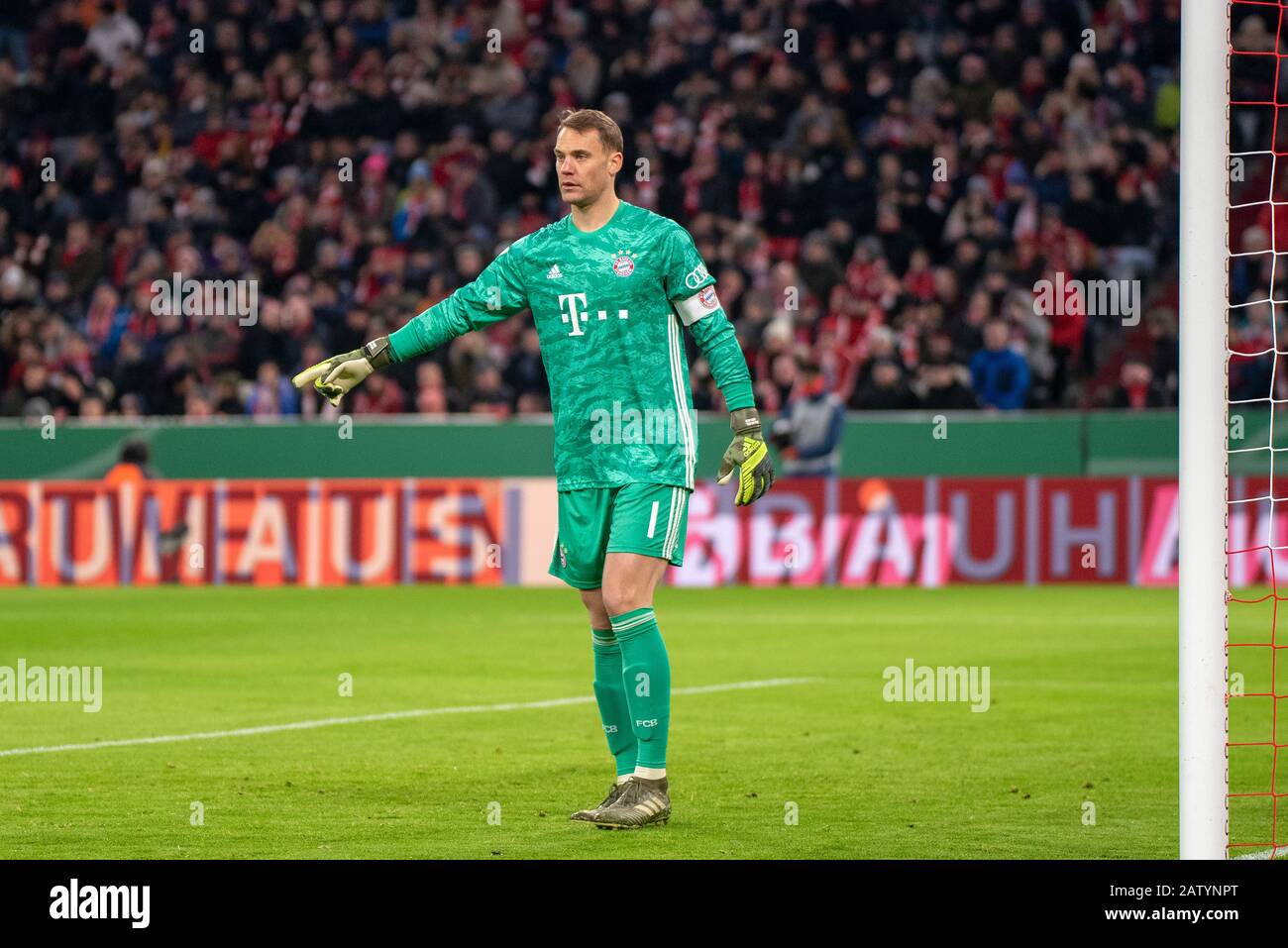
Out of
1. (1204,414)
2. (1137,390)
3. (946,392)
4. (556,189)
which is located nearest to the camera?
(1204,414)

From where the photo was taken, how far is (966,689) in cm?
1120

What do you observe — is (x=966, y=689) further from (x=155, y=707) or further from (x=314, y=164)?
(x=314, y=164)

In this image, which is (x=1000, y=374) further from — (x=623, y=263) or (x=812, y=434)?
(x=623, y=263)

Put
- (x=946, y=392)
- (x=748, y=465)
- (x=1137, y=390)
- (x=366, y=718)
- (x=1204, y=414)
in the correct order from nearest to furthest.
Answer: (x=1204, y=414) < (x=748, y=465) < (x=366, y=718) < (x=1137, y=390) < (x=946, y=392)

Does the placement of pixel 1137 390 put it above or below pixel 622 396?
above

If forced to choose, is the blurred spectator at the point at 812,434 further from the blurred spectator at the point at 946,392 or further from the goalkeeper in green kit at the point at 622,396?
the goalkeeper in green kit at the point at 622,396

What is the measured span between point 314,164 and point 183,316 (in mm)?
2980

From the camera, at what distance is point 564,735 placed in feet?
31.2

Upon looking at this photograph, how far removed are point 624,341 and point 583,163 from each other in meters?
0.60

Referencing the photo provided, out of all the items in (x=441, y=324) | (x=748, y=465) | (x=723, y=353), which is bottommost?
(x=748, y=465)

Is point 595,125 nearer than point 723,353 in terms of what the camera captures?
Yes

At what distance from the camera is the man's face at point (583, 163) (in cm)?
712

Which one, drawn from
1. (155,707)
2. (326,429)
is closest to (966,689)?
(155,707)

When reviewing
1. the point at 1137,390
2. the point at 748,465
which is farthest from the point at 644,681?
the point at 1137,390
